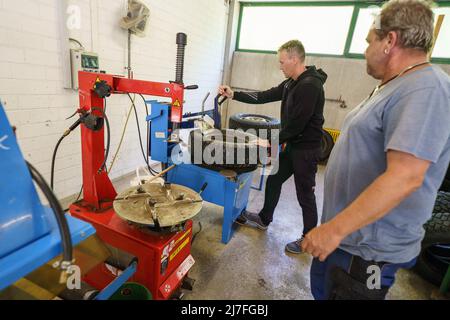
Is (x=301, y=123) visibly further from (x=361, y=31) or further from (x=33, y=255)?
(x=361, y=31)

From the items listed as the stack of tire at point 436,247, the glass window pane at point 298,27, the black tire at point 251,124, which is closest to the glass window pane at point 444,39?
the glass window pane at point 298,27

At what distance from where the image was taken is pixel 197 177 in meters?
2.01

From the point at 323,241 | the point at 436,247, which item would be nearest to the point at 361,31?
the point at 436,247

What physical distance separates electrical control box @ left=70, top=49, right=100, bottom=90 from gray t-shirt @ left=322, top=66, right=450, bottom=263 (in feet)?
6.78

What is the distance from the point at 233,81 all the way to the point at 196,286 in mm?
4515

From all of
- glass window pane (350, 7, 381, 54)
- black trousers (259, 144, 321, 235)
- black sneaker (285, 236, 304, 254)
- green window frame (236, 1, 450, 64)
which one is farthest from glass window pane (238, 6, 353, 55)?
black sneaker (285, 236, 304, 254)

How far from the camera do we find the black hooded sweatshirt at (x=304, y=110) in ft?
5.88

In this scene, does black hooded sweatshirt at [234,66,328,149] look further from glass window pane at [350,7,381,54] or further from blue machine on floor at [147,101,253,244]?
glass window pane at [350,7,381,54]

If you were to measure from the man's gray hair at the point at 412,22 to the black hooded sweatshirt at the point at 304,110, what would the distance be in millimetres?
978

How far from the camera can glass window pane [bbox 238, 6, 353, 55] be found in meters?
4.56

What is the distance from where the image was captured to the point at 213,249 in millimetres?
1992

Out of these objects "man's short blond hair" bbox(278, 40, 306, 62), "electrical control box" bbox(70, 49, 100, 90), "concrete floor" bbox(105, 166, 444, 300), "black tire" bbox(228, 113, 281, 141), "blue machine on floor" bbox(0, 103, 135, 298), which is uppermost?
"man's short blond hair" bbox(278, 40, 306, 62)
